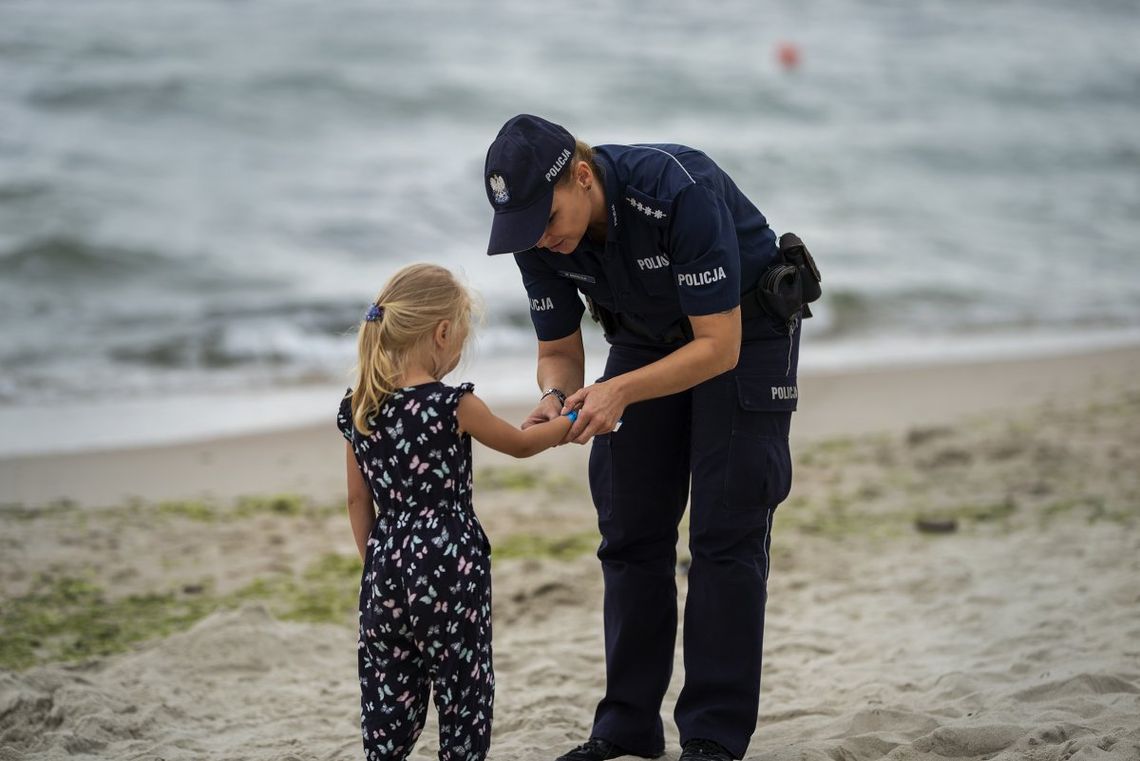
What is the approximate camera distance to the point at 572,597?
4969 millimetres

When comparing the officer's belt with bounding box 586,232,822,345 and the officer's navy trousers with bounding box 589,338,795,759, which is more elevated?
the officer's belt with bounding box 586,232,822,345

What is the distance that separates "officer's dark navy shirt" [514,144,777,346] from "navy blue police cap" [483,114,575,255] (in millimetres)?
182

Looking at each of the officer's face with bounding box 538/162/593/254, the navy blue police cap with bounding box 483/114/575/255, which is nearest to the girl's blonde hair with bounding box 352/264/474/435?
the navy blue police cap with bounding box 483/114/575/255

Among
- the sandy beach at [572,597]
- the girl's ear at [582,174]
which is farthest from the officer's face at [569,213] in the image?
the sandy beach at [572,597]

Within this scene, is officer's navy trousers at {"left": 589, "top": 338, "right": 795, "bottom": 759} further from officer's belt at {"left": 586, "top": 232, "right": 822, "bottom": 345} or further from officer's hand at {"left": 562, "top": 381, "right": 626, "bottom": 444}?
officer's hand at {"left": 562, "top": 381, "right": 626, "bottom": 444}

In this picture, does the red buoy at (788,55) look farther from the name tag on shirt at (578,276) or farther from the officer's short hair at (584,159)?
the officer's short hair at (584,159)

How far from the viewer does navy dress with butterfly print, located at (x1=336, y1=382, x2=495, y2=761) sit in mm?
2713

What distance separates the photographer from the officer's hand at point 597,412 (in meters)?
2.85

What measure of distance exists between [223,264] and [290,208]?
1980 mm

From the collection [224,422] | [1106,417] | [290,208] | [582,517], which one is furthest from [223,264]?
[1106,417]

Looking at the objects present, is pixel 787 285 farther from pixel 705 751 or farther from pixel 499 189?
pixel 705 751

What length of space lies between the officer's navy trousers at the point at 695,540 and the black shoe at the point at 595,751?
0.02 metres

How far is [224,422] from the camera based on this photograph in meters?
7.61

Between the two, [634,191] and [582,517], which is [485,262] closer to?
[582,517]
